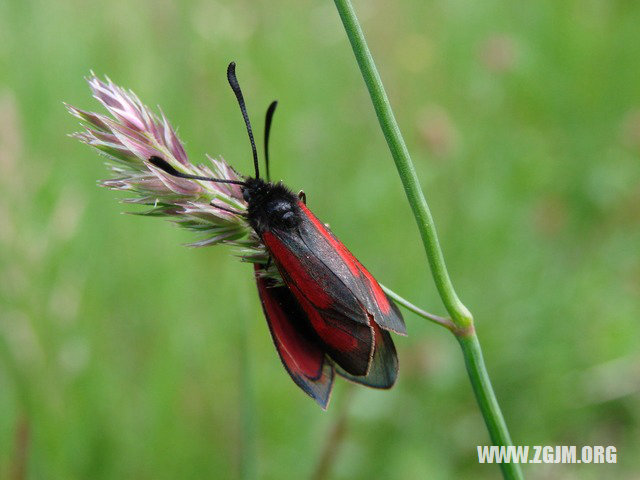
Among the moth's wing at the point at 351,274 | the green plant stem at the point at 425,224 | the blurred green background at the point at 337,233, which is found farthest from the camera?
the blurred green background at the point at 337,233

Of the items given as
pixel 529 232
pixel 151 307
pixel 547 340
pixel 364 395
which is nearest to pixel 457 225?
pixel 529 232

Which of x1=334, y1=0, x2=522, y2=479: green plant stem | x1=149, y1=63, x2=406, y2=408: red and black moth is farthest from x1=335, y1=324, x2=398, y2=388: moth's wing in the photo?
x1=334, y1=0, x2=522, y2=479: green plant stem

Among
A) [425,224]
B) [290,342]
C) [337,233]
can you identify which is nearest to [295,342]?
[290,342]

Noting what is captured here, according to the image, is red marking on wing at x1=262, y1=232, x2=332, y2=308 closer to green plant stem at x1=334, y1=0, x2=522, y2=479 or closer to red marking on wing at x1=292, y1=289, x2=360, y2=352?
red marking on wing at x1=292, y1=289, x2=360, y2=352

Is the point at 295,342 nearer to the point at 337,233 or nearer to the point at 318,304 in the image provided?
the point at 318,304

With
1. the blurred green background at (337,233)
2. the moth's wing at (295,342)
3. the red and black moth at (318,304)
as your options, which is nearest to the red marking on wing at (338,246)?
the red and black moth at (318,304)

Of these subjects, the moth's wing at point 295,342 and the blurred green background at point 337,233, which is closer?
the moth's wing at point 295,342

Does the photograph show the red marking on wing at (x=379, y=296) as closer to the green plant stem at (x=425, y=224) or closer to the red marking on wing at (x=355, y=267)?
the red marking on wing at (x=355, y=267)
